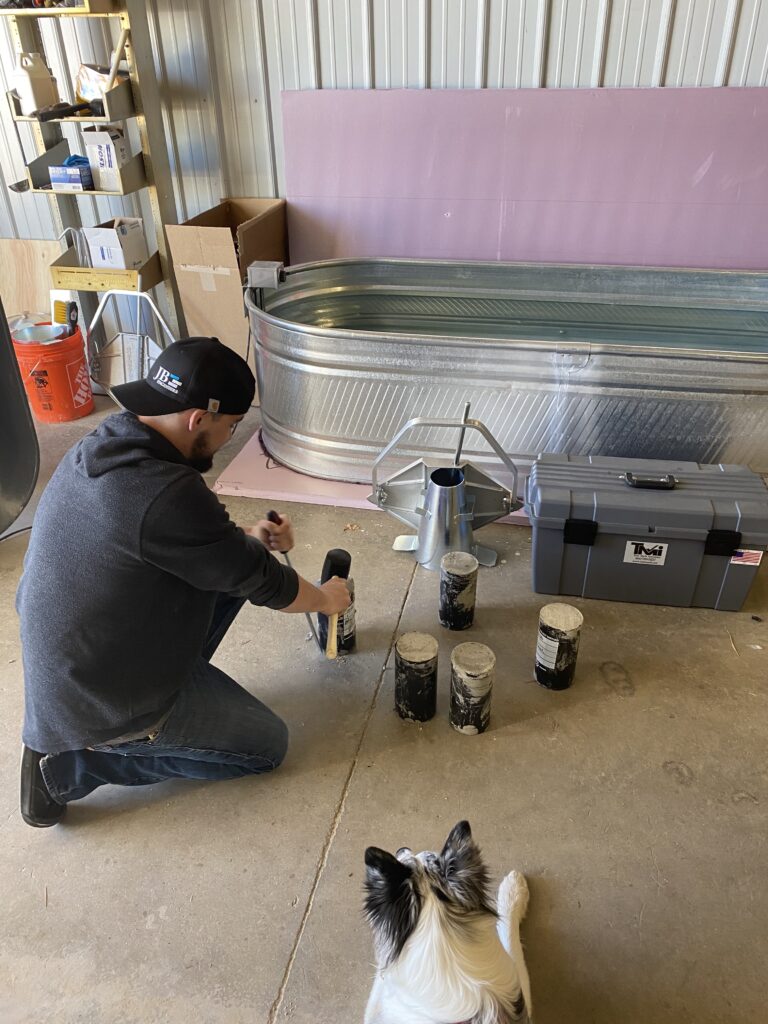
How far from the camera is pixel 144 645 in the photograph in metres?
1.41

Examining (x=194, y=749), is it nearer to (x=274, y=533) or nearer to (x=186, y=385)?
(x=274, y=533)

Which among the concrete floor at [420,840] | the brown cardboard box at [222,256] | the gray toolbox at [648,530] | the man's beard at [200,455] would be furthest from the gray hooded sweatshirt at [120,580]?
the brown cardboard box at [222,256]

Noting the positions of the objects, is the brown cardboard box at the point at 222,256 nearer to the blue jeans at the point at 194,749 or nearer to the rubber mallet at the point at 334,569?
the rubber mallet at the point at 334,569

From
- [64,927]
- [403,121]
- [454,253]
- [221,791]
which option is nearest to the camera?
[64,927]

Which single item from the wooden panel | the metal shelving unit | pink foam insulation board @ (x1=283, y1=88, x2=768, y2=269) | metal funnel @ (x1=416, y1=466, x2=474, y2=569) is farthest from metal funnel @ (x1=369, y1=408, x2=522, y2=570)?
the wooden panel

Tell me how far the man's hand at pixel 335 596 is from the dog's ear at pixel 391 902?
0.76m

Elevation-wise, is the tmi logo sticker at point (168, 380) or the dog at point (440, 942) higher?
the tmi logo sticker at point (168, 380)

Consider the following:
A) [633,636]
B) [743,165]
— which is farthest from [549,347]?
[743,165]

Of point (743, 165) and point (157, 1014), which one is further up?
point (743, 165)

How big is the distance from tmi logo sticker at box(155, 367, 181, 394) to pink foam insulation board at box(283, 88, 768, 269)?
2.43 metres

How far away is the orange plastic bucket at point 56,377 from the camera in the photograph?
10.5 feet

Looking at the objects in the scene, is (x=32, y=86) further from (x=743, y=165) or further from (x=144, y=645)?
(x=743, y=165)

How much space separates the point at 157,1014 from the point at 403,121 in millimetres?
3314

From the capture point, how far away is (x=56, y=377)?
10.8ft
